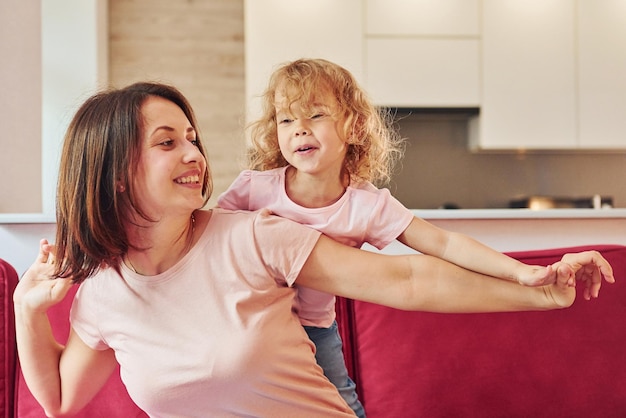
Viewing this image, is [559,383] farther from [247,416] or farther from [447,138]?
[447,138]

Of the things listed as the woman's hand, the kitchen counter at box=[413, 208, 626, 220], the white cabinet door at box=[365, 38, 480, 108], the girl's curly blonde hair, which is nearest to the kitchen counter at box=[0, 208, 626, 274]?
the kitchen counter at box=[413, 208, 626, 220]

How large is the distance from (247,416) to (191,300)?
22cm

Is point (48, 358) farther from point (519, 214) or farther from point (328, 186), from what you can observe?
point (519, 214)

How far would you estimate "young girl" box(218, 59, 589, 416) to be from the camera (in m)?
1.29

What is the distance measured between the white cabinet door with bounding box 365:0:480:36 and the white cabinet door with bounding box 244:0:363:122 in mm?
104

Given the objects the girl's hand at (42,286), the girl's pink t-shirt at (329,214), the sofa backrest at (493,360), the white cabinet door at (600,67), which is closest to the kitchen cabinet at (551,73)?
the white cabinet door at (600,67)

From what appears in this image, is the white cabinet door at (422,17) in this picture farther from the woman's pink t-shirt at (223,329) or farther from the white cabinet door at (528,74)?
the woman's pink t-shirt at (223,329)

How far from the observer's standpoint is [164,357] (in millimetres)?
1111

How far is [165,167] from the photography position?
3.58ft

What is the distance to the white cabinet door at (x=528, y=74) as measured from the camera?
4.31m

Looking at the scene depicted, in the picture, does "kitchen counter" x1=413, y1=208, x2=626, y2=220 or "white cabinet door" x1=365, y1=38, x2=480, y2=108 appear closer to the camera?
"kitchen counter" x1=413, y1=208, x2=626, y2=220

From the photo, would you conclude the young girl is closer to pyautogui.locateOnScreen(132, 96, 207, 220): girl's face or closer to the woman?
the woman

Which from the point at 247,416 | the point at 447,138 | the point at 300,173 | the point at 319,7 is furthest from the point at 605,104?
the point at 247,416

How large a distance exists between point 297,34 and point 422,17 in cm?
81
